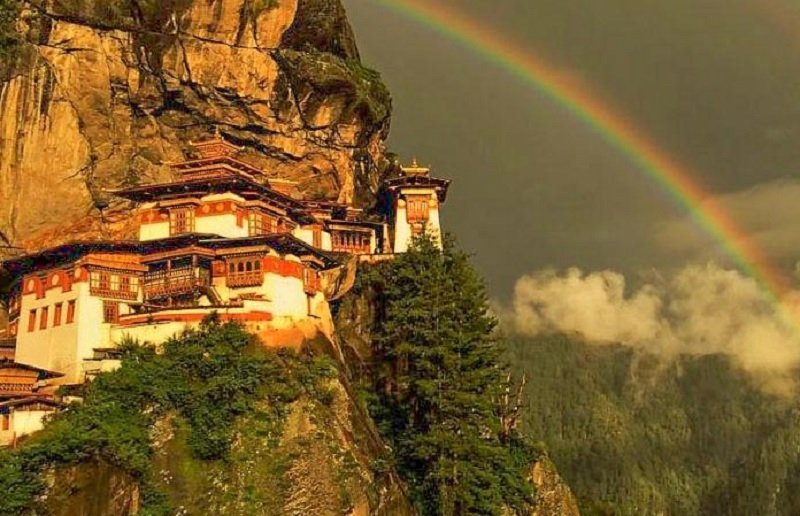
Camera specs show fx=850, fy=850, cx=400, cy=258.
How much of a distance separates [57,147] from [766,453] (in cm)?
17478

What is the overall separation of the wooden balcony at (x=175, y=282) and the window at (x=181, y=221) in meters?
3.45

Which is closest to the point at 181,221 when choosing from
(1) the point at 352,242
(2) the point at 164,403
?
(2) the point at 164,403

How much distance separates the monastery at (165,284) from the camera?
49594 millimetres

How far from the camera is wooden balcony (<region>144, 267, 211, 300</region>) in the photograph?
52344 millimetres

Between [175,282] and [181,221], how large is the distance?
5189mm

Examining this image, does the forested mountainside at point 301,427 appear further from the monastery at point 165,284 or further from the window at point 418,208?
the window at point 418,208

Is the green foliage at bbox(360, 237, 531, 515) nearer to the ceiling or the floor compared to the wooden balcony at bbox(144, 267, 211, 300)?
nearer to the floor

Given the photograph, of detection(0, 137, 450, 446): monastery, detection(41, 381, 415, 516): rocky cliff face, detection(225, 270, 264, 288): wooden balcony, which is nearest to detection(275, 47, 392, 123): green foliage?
detection(0, 137, 450, 446): monastery

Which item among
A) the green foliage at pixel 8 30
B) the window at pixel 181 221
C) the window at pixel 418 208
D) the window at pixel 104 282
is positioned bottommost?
the window at pixel 104 282

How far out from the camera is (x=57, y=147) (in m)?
59.6

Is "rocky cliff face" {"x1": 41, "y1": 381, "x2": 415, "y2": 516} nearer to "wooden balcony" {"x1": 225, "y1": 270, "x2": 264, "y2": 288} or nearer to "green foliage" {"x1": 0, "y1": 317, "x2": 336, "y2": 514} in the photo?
"green foliage" {"x1": 0, "y1": 317, "x2": 336, "y2": 514}

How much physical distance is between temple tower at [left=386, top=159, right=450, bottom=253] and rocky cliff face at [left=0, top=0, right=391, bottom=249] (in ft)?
18.5

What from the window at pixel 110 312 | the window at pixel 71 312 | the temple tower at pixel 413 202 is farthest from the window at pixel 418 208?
the window at pixel 71 312

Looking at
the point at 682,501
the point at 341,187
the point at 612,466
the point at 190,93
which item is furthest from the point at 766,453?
the point at 190,93
